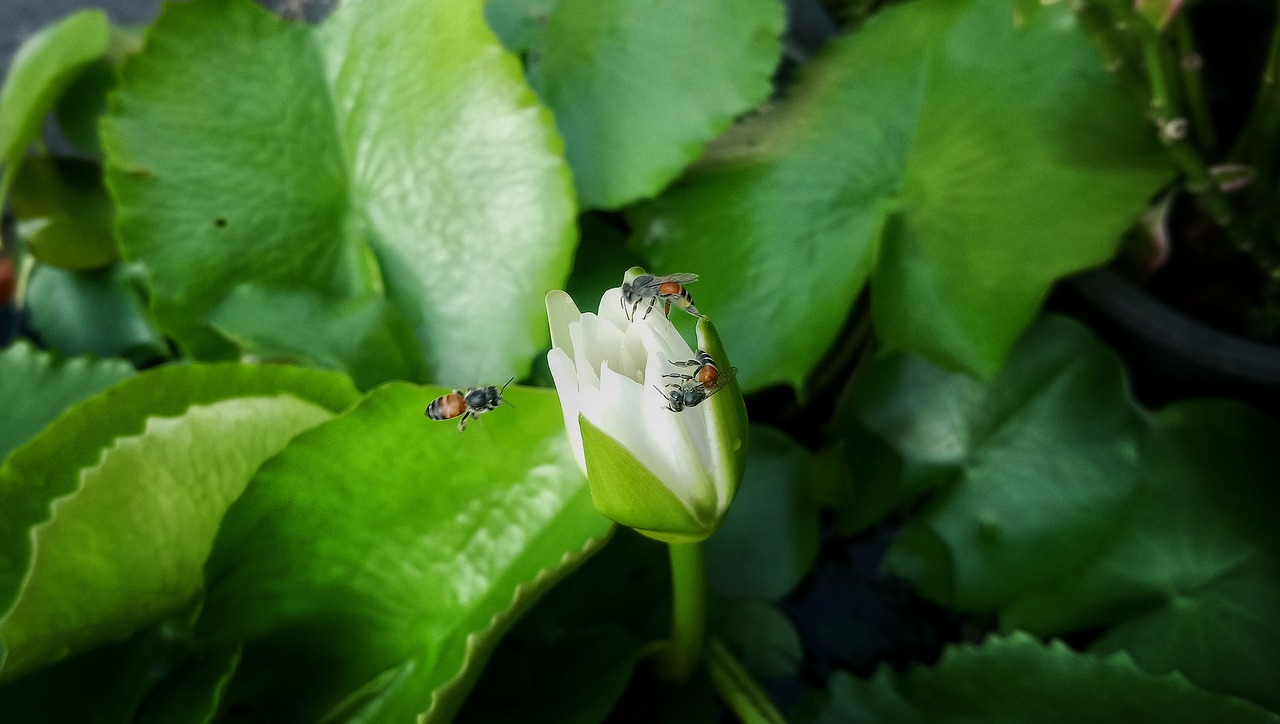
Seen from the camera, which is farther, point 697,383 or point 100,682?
point 100,682

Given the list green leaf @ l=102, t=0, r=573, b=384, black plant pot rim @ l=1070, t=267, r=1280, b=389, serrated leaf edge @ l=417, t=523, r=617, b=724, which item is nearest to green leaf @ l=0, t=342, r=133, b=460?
green leaf @ l=102, t=0, r=573, b=384

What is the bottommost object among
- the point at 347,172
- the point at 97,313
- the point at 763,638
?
the point at 763,638

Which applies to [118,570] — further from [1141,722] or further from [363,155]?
[1141,722]

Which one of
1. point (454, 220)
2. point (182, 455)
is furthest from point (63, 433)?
point (454, 220)

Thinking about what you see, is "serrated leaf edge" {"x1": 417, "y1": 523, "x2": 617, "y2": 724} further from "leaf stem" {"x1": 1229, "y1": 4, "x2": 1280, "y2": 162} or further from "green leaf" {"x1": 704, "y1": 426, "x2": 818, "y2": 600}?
"leaf stem" {"x1": 1229, "y1": 4, "x2": 1280, "y2": 162}

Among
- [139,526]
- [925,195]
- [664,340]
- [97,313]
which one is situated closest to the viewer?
[664,340]

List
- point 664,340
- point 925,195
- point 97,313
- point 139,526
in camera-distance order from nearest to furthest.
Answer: point 664,340, point 139,526, point 925,195, point 97,313

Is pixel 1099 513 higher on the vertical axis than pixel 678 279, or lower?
lower

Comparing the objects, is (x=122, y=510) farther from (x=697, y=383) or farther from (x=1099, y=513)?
(x=1099, y=513)

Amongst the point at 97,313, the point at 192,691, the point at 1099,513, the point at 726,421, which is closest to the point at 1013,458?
the point at 1099,513
